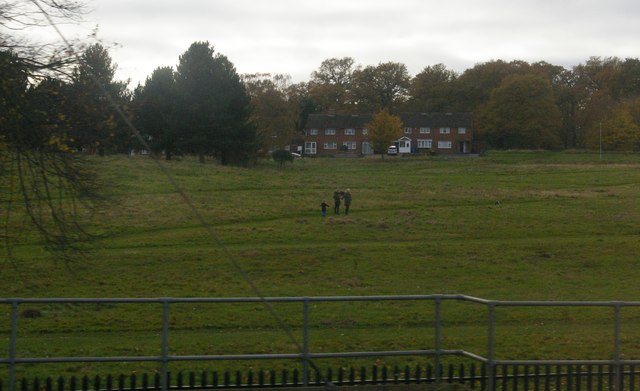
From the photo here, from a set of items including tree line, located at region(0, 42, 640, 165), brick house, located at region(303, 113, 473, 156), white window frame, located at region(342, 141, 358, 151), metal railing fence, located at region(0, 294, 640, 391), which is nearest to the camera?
metal railing fence, located at region(0, 294, 640, 391)

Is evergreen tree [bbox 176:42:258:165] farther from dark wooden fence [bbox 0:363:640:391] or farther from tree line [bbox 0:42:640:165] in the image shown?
dark wooden fence [bbox 0:363:640:391]

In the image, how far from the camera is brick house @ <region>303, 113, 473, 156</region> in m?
113

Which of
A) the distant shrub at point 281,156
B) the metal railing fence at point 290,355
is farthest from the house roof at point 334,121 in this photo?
the metal railing fence at point 290,355

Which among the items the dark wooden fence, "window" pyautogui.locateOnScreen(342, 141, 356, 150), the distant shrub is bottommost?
the dark wooden fence

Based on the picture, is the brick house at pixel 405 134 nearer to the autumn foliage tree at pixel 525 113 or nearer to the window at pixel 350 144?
the window at pixel 350 144

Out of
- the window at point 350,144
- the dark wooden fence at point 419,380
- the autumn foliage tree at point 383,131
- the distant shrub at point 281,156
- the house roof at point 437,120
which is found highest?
the house roof at point 437,120

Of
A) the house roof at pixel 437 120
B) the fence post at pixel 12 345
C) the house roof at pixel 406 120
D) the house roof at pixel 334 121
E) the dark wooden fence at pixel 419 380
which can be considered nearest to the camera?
the fence post at pixel 12 345

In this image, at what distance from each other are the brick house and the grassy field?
49.2m

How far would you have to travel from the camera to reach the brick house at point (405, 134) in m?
113

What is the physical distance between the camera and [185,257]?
32.1m

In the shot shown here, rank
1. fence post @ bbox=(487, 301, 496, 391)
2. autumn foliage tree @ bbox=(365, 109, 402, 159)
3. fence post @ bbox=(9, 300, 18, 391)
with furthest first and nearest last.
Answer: autumn foliage tree @ bbox=(365, 109, 402, 159) < fence post @ bbox=(487, 301, 496, 391) < fence post @ bbox=(9, 300, 18, 391)

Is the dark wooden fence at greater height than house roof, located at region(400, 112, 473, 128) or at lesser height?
lesser

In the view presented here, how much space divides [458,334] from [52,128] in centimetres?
806

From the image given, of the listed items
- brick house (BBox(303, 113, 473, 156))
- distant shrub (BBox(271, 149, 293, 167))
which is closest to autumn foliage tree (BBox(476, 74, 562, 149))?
brick house (BBox(303, 113, 473, 156))
